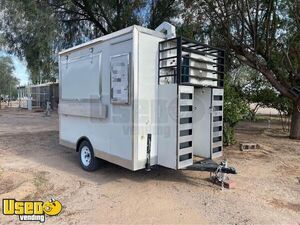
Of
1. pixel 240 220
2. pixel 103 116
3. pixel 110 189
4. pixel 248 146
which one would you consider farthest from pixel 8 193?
pixel 248 146

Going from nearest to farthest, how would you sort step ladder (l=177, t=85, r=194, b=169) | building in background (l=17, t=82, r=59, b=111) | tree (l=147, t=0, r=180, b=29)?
1. step ladder (l=177, t=85, r=194, b=169)
2. tree (l=147, t=0, r=180, b=29)
3. building in background (l=17, t=82, r=59, b=111)

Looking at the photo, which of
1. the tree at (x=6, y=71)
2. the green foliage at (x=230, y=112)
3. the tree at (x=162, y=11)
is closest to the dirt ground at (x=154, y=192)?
the green foliage at (x=230, y=112)

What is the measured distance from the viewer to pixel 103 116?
5.27 meters

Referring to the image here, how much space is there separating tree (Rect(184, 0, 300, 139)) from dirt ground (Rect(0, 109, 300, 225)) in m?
4.73

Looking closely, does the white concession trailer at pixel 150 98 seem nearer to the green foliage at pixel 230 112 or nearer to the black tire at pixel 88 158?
the black tire at pixel 88 158

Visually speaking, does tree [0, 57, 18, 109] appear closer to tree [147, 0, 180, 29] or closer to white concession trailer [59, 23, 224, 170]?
tree [147, 0, 180, 29]

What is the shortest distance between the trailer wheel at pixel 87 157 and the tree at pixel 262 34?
23.4 ft

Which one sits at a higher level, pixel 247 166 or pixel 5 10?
pixel 5 10

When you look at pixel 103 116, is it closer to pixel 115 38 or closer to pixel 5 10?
pixel 115 38

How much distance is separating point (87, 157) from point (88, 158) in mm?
59

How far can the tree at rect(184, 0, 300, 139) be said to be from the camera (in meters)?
9.72

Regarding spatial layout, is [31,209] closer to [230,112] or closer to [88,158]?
[88,158]

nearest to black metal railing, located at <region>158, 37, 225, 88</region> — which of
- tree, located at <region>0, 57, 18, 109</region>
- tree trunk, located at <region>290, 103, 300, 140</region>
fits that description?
tree trunk, located at <region>290, 103, 300, 140</region>

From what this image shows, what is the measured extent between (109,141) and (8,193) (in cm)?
194
